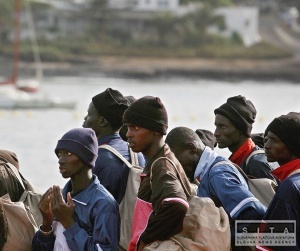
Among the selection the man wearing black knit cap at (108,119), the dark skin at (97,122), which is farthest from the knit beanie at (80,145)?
the dark skin at (97,122)

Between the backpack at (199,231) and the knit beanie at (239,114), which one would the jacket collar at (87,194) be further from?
the knit beanie at (239,114)

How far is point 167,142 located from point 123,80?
10267 centimetres

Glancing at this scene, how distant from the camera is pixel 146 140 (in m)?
5.52

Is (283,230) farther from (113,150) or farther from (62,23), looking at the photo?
(62,23)

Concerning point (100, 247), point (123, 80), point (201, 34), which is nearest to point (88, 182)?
point (100, 247)

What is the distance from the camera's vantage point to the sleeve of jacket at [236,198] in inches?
217

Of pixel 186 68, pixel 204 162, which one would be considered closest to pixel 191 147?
pixel 204 162

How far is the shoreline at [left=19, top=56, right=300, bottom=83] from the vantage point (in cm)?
11250

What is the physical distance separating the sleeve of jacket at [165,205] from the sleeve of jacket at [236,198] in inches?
18.0

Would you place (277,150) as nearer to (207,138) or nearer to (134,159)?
(134,159)

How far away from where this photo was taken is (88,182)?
5566 mm

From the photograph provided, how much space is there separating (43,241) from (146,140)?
0.74 metres

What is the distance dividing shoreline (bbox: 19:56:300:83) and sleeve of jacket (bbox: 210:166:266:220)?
344 feet

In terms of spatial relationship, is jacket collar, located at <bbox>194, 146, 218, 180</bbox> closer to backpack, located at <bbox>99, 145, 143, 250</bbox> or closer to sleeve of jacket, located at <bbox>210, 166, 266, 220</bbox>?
sleeve of jacket, located at <bbox>210, 166, 266, 220</bbox>
